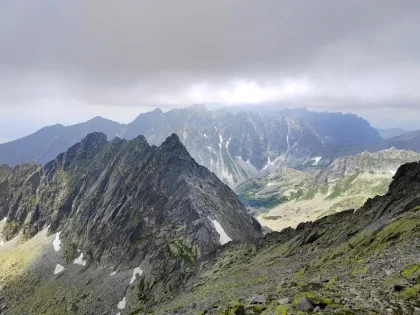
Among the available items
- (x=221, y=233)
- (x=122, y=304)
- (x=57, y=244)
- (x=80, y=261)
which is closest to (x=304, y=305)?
(x=122, y=304)

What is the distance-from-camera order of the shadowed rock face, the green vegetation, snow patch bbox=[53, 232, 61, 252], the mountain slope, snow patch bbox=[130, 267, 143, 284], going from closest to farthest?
the mountain slope, the green vegetation, snow patch bbox=[130, 267, 143, 284], the shadowed rock face, snow patch bbox=[53, 232, 61, 252]

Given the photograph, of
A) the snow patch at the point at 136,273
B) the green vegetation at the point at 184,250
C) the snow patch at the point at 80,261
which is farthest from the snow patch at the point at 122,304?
the snow patch at the point at 80,261

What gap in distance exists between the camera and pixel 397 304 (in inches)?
800

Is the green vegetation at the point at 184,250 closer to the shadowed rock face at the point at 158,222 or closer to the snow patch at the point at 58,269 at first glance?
the shadowed rock face at the point at 158,222

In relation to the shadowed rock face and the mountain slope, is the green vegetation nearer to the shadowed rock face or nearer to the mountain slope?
the shadowed rock face

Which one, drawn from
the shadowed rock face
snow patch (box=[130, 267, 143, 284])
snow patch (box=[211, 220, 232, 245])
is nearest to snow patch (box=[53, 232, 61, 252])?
the shadowed rock face

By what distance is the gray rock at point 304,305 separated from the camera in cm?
2128

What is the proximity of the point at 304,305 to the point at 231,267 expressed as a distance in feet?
211

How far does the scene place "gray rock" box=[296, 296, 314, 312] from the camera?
21.3m

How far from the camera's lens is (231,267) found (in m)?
83.2

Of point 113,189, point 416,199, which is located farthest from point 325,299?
point 113,189

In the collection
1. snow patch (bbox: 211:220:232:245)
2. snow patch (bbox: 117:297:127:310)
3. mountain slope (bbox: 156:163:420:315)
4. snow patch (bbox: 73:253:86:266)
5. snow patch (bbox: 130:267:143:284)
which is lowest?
snow patch (bbox: 73:253:86:266)

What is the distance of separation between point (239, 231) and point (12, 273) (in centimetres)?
11874

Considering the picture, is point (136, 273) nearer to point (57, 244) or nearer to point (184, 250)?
point (184, 250)
